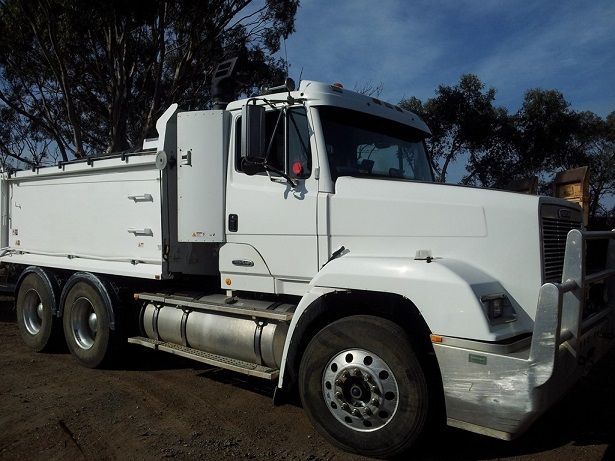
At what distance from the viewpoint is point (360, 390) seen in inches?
155

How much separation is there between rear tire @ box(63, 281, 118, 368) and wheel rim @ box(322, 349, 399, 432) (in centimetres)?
335

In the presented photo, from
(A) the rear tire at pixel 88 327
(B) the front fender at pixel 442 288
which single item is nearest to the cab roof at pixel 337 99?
(B) the front fender at pixel 442 288

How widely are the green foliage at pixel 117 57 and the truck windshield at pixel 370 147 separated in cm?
906

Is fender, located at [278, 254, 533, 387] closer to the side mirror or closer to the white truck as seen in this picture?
the white truck

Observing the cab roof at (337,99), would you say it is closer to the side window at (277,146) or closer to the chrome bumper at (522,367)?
the side window at (277,146)

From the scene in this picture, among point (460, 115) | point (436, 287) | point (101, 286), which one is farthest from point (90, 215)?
point (460, 115)

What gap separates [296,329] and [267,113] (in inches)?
77.4

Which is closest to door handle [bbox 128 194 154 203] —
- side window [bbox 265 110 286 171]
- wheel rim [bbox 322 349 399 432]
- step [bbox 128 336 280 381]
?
step [bbox 128 336 280 381]

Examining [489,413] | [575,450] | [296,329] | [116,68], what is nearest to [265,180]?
[296,329]

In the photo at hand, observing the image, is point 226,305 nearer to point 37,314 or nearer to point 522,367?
point 522,367

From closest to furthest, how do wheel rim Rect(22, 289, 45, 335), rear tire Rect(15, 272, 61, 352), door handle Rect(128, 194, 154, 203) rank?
1. door handle Rect(128, 194, 154, 203)
2. rear tire Rect(15, 272, 61, 352)
3. wheel rim Rect(22, 289, 45, 335)

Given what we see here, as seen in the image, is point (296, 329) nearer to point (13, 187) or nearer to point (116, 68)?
point (13, 187)

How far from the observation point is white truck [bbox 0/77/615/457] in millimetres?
3502

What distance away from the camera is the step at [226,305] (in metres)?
4.77
